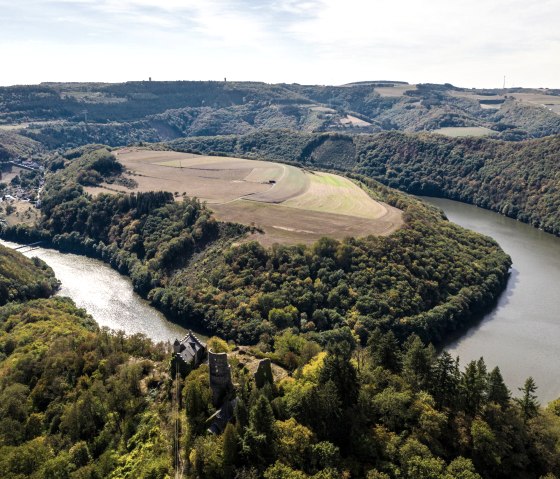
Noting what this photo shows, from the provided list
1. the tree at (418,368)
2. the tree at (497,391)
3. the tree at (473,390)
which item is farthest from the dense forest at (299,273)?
the tree at (497,391)

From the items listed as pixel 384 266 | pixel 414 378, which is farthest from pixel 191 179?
pixel 414 378

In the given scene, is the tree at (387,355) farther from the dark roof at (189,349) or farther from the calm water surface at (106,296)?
the calm water surface at (106,296)

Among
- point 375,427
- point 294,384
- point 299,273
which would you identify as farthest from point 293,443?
point 299,273

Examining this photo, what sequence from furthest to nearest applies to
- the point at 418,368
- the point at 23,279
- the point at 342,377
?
1. the point at 23,279
2. the point at 418,368
3. the point at 342,377

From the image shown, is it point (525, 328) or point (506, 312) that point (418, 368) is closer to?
point (525, 328)

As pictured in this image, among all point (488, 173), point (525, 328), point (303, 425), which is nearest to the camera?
point (303, 425)

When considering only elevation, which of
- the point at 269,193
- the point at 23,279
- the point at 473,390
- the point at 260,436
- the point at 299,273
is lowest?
the point at 23,279
